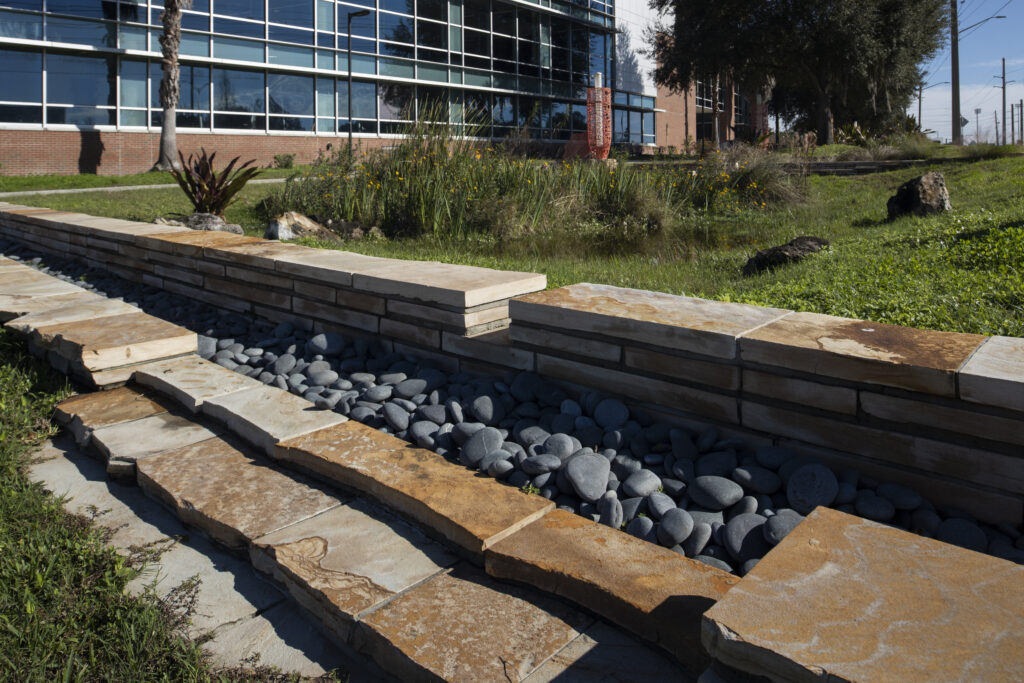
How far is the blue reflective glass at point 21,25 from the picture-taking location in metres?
20.6

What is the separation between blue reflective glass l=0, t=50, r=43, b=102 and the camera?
20891 millimetres

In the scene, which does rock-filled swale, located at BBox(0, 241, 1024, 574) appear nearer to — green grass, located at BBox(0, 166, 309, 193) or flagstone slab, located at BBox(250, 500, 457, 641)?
flagstone slab, located at BBox(250, 500, 457, 641)

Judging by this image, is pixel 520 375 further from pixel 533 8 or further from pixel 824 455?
pixel 533 8

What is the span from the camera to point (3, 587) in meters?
2.15

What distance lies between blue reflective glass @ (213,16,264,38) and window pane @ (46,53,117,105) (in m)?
3.35

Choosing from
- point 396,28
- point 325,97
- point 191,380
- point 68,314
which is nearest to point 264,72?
point 325,97

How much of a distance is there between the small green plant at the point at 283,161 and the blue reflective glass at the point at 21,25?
6.99 m

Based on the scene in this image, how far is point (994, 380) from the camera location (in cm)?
215

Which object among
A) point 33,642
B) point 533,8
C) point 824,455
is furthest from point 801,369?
point 533,8

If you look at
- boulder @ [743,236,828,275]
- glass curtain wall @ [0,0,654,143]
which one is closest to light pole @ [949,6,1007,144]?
glass curtain wall @ [0,0,654,143]

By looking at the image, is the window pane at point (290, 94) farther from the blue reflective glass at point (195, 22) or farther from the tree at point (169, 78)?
Answer: the tree at point (169, 78)

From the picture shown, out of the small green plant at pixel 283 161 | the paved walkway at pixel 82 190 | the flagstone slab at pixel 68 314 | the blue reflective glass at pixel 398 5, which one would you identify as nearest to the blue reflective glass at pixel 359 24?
the blue reflective glass at pixel 398 5

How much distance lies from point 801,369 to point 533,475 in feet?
3.11

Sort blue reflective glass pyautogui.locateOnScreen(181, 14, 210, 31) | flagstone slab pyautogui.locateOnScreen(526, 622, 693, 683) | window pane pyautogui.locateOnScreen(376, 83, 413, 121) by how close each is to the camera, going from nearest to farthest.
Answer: flagstone slab pyautogui.locateOnScreen(526, 622, 693, 683) < blue reflective glass pyautogui.locateOnScreen(181, 14, 210, 31) < window pane pyautogui.locateOnScreen(376, 83, 413, 121)
